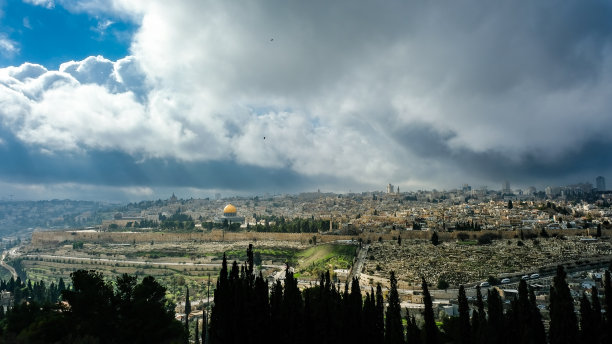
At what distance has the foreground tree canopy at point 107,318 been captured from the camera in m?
20.6

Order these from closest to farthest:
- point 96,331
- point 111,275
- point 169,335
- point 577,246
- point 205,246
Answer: point 96,331 < point 169,335 < point 577,246 < point 111,275 < point 205,246

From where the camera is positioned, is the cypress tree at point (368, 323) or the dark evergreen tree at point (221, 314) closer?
the dark evergreen tree at point (221, 314)

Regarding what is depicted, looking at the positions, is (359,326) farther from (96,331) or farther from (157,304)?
(96,331)

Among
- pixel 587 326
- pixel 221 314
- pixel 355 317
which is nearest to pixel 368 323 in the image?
pixel 355 317

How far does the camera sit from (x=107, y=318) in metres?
21.8

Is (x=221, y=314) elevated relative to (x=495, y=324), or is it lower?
elevated

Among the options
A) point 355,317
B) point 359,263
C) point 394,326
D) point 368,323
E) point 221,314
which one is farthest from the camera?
point 359,263

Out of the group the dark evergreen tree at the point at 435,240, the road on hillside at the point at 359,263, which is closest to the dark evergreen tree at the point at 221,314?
the road on hillside at the point at 359,263

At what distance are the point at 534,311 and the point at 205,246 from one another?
74698mm

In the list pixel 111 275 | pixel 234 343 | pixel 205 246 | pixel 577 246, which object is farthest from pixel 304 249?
pixel 234 343

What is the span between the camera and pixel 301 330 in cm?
1900

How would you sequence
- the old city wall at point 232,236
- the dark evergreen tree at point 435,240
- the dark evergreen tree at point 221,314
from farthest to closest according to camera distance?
the old city wall at point 232,236
the dark evergreen tree at point 435,240
the dark evergreen tree at point 221,314

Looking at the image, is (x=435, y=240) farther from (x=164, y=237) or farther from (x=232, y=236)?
(x=164, y=237)

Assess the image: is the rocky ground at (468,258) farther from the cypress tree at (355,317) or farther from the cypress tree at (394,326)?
the cypress tree at (355,317)
